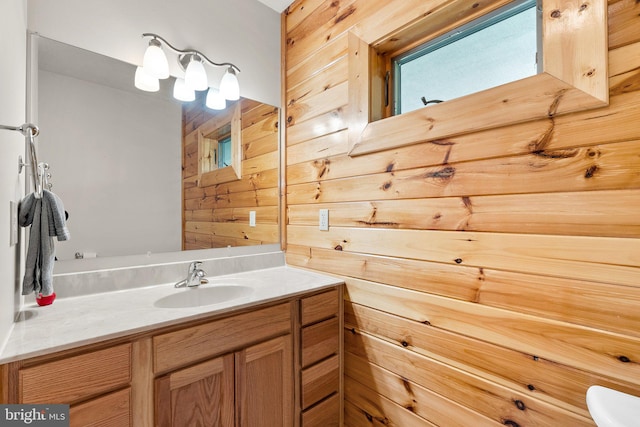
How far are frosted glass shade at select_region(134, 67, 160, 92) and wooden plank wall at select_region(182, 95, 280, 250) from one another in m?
0.18

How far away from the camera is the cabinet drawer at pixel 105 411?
83cm

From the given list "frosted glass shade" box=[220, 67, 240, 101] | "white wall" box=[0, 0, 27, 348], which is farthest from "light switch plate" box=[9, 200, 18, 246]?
"frosted glass shade" box=[220, 67, 240, 101]

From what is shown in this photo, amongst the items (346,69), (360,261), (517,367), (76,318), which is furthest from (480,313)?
(76,318)

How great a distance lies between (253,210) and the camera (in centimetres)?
193

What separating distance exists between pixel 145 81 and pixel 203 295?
112cm

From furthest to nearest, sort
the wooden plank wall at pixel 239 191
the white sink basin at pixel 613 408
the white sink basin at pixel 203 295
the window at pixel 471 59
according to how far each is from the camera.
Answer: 1. the wooden plank wall at pixel 239 191
2. the white sink basin at pixel 203 295
3. the window at pixel 471 59
4. the white sink basin at pixel 613 408

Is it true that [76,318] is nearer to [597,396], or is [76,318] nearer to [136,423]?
[136,423]

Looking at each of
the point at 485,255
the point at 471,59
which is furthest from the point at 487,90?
the point at 485,255

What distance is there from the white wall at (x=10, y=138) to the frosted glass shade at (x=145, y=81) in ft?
1.34

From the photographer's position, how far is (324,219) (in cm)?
170

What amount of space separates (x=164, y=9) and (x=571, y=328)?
2.22 metres

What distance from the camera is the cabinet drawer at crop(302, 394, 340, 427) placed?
4.56ft

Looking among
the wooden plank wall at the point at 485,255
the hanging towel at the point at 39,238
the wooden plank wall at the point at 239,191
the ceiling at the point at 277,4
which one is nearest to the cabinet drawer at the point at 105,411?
the hanging towel at the point at 39,238

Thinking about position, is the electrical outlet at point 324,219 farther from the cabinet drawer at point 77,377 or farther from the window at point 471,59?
the cabinet drawer at point 77,377
